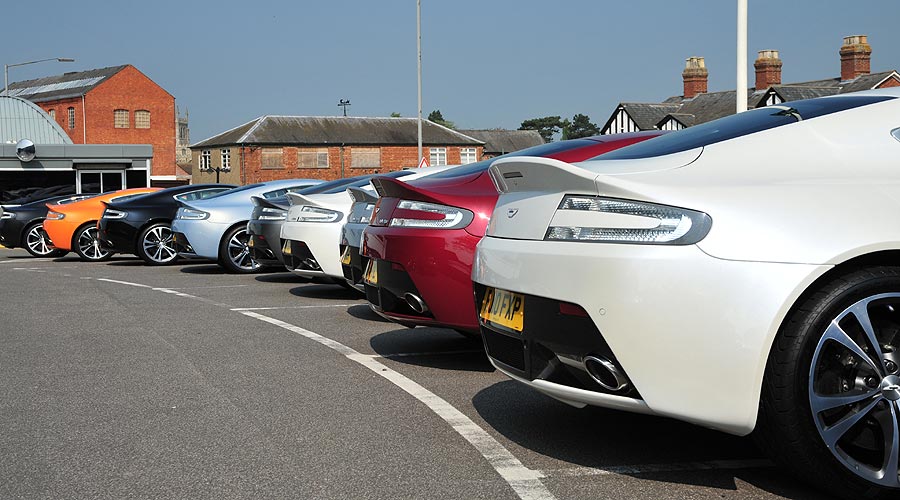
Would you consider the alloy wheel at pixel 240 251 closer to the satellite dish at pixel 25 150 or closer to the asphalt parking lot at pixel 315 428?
the asphalt parking lot at pixel 315 428

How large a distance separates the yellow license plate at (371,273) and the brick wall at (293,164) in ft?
237

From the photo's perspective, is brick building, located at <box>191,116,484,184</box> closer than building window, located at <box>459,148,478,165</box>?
Yes

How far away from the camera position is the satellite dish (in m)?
31.6

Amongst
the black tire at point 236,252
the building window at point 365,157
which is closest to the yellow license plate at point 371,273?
the black tire at point 236,252

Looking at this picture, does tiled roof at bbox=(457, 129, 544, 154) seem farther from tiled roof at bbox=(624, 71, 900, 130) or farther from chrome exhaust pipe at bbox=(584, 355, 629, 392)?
chrome exhaust pipe at bbox=(584, 355, 629, 392)

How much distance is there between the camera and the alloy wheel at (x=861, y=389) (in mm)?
3434

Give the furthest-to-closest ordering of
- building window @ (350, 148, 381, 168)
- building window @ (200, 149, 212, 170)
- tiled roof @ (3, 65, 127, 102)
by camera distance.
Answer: building window @ (200, 149, 212, 170) < building window @ (350, 148, 381, 168) < tiled roof @ (3, 65, 127, 102)

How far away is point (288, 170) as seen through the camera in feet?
266

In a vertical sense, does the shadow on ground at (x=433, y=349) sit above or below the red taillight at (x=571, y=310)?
below

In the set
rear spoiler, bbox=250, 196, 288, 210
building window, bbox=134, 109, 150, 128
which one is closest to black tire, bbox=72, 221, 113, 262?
rear spoiler, bbox=250, 196, 288, 210

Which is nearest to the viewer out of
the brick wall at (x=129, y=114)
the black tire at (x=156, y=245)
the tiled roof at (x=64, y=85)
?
the black tire at (x=156, y=245)

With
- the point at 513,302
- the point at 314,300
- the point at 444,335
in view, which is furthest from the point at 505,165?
the point at 314,300

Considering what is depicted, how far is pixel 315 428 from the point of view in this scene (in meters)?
4.77

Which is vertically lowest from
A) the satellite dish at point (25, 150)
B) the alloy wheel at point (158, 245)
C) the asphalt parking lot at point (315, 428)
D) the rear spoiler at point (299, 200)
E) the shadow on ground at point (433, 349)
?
the shadow on ground at point (433, 349)
